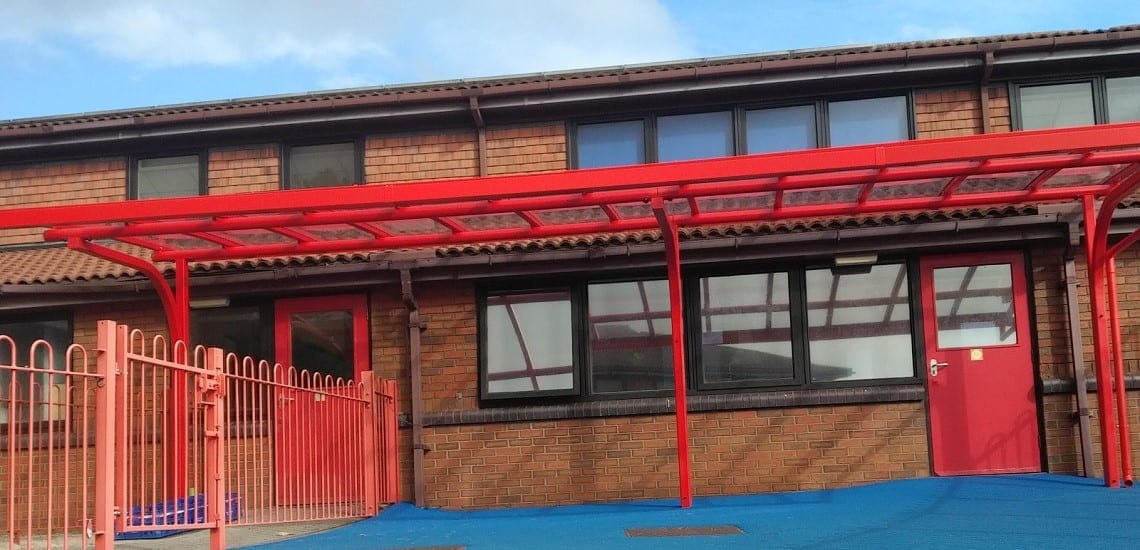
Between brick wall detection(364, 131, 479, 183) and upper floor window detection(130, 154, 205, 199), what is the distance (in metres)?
2.12

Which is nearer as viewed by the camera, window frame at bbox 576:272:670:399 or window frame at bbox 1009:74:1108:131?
window frame at bbox 576:272:670:399

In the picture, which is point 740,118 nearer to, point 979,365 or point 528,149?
point 528,149

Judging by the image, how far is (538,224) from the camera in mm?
9586

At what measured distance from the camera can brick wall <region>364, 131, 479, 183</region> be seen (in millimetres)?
12445

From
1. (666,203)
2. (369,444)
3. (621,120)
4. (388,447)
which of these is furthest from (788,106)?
(369,444)

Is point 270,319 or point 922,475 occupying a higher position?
point 270,319

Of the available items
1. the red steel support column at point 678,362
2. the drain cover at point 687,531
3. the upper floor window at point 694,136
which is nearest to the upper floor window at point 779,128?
the upper floor window at point 694,136


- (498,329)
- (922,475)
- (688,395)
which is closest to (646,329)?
(688,395)

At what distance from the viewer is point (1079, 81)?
11797 millimetres

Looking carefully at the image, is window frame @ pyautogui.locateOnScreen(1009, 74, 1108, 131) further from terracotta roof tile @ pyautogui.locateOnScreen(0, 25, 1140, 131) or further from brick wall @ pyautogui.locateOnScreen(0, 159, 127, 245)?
brick wall @ pyautogui.locateOnScreen(0, 159, 127, 245)

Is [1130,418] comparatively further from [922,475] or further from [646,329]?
[646,329]

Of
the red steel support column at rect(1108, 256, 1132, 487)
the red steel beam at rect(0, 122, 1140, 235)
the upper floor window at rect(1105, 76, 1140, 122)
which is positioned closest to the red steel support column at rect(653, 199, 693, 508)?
the red steel beam at rect(0, 122, 1140, 235)

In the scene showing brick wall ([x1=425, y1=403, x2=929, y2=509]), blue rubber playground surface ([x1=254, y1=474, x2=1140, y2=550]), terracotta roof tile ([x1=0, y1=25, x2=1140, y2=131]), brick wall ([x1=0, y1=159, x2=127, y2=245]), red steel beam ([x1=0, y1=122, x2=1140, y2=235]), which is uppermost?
terracotta roof tile ([x1=0, y1=25, x2=1140, y2=131])

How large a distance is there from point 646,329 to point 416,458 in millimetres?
2641
